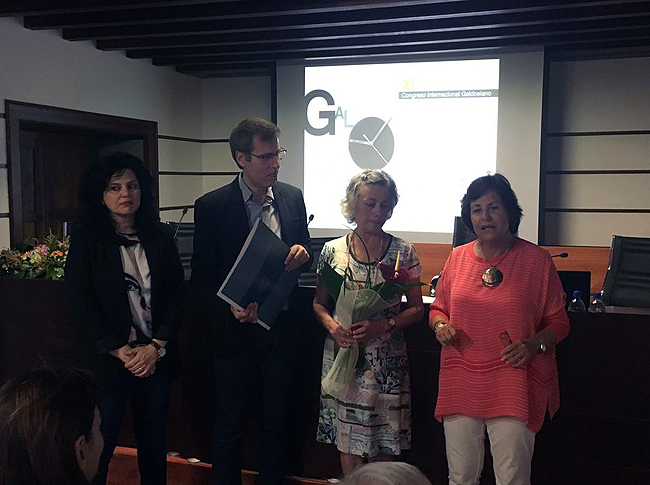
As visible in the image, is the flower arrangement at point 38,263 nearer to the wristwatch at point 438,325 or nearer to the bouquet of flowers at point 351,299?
the bouquet of flowers at point 351,299

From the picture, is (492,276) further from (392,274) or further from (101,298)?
(101,298)

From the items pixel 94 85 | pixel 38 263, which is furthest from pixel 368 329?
pixel 94 85

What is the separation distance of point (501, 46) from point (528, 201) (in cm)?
133

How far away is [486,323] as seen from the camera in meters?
2.01

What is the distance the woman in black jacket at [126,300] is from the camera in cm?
223

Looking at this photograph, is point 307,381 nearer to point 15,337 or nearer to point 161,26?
point 15,337

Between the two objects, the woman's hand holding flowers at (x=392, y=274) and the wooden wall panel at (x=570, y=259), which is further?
the wooden wall panel at (x=570, y=259)

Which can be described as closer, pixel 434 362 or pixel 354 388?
pixel 354 388

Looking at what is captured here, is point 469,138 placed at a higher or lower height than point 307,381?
higher

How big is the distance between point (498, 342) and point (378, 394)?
0.47 metres

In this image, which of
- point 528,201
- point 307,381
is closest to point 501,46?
point 528,201

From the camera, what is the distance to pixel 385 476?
88 centimetres

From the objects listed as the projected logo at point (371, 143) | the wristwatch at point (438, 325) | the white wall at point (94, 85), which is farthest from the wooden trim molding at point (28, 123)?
the wristwatch at point (438, 325)

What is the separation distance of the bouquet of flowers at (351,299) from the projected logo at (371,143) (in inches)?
150
